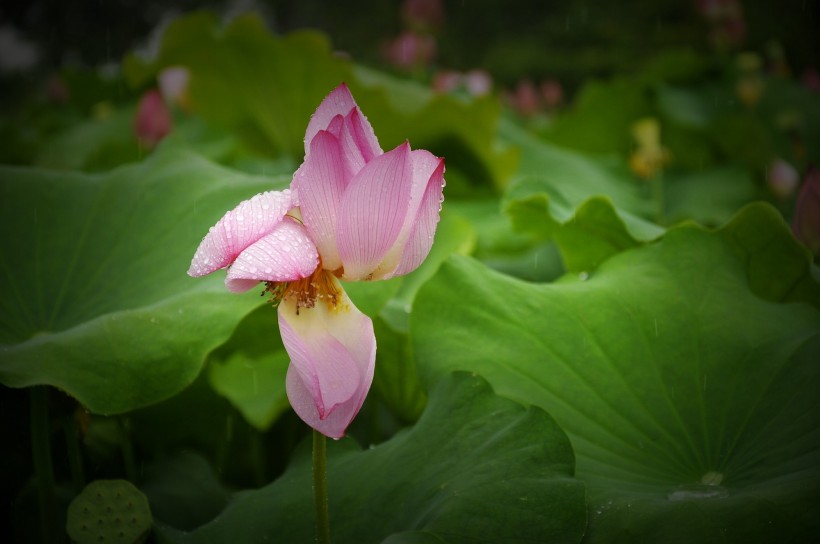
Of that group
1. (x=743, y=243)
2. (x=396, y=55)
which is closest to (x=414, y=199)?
(x=743, y=243)

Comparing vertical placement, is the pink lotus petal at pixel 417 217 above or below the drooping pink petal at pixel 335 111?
below

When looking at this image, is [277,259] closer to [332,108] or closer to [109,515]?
[332,108]

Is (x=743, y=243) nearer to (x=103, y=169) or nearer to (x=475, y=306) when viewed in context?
(x=475, y=306)

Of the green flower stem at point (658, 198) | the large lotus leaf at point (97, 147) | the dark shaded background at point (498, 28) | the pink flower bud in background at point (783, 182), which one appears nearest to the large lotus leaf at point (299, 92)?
the large lotus leaf at point (97, 147)

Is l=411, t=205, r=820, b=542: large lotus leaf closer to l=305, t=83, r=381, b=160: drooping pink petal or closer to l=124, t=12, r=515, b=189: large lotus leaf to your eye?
l=305, t=83, r=381, b=160: drooping pink petal

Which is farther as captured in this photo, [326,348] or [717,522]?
[717,522]

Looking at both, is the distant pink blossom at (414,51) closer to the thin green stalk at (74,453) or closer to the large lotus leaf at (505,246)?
the large lotus leaf at (505,246)

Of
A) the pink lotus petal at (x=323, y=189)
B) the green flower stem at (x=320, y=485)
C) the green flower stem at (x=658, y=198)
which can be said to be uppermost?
the pink lotus petal at (x=323, y=189)
